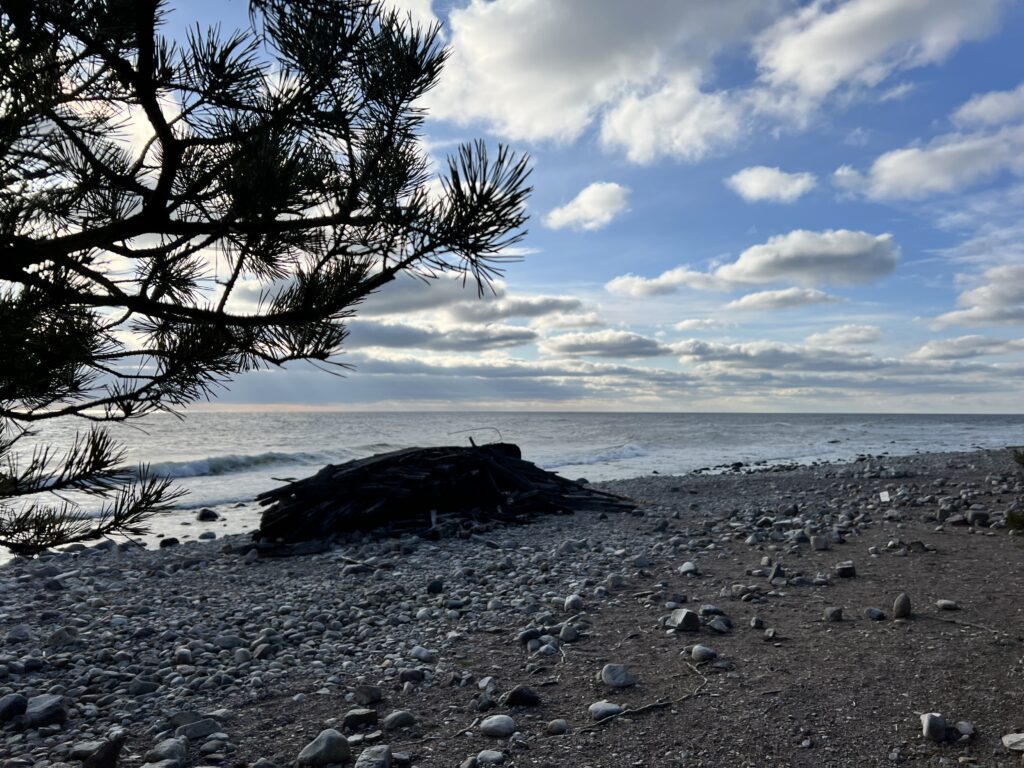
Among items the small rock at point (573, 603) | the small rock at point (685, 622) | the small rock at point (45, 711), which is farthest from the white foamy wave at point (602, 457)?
the small rock at point (45, 711)

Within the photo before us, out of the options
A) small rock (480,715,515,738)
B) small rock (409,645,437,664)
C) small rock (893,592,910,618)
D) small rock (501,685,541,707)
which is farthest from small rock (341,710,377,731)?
small rock (893,592,910,618)

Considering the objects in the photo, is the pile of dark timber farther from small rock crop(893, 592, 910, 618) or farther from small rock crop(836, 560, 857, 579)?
small rock crop(893, 592, 910, 618)

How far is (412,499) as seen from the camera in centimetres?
1117

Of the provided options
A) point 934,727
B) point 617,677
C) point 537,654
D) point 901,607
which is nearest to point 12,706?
point 537,654

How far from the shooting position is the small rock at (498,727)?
394 centimetres

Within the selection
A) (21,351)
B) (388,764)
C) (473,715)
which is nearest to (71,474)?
(21,351)

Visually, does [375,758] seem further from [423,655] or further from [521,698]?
[423,655]

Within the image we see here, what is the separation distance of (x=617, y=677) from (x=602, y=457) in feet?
80.9

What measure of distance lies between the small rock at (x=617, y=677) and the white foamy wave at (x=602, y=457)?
20.5 m

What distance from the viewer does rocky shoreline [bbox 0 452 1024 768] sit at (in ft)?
12.6

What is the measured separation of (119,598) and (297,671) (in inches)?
146

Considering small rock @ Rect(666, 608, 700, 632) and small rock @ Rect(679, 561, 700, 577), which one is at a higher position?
small rock @ Rect(666, 608, 700, 632)

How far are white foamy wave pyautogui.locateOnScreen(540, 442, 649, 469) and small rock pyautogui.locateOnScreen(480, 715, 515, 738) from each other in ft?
69.3

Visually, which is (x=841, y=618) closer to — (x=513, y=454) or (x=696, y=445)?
(x=513, y=454)
